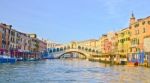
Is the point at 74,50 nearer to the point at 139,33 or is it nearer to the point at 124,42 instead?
the point at 124,42

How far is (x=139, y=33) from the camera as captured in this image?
291 ft

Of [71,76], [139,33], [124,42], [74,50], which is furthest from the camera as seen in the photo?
[74,50]

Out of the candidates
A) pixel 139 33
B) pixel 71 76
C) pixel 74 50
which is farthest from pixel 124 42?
pixel 71 76

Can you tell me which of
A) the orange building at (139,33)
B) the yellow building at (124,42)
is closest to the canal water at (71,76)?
the orange building at (139,33)

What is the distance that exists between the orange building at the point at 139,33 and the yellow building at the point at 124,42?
6178 mm

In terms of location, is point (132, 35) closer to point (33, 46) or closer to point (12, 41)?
point (12, 41)

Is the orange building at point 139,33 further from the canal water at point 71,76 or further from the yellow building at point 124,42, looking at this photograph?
the canal water at point 71,76

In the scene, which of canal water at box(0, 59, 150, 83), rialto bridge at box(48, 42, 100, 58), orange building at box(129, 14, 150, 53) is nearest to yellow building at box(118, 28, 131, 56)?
orange building at box(129, 14, 150, 53)

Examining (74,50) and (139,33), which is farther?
(74,50)

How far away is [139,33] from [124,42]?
18177 millimetres

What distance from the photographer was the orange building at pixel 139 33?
84825 millimetres

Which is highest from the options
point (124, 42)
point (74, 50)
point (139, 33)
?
point (139, 33)

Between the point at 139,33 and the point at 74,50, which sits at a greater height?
the point at 139,33

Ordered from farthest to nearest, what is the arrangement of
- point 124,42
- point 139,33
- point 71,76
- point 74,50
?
point 74,50
point 124,42
point 139,33
point 71,76
